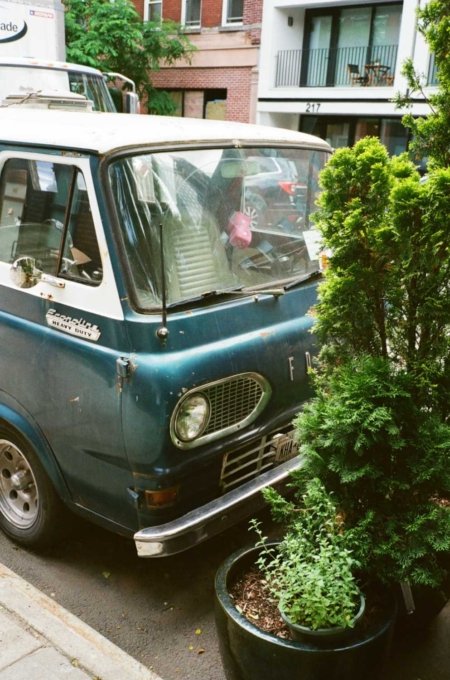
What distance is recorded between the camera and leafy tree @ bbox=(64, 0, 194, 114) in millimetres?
18609

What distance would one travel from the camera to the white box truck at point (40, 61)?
8648 mm

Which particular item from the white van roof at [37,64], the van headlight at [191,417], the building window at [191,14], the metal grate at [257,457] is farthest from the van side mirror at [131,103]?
the building window at [191,14]

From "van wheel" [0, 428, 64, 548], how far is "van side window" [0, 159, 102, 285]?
1.13 meters

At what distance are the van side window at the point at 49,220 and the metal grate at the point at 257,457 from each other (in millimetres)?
1256

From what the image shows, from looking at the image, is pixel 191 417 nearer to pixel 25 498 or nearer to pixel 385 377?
pixel 385 377

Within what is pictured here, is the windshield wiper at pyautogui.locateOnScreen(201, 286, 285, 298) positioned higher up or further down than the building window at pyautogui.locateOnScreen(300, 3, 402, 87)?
further down

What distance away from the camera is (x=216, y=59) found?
931 inches

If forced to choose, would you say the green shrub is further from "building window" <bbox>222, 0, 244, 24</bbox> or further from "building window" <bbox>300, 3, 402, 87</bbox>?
"building window" <bbox>222, 0, 244, 24</bbox>

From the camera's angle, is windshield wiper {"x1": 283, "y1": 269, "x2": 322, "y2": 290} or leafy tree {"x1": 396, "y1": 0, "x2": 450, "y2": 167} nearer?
leafy tree {"x1": 396, "y1": 0, "x2": 450, "y2": 167}

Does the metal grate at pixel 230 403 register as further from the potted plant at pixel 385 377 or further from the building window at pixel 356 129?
the building window at pixel 356 129

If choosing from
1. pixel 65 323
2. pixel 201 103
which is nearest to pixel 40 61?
pixel 65 323

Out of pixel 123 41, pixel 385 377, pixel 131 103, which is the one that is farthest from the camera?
pixel 123 41

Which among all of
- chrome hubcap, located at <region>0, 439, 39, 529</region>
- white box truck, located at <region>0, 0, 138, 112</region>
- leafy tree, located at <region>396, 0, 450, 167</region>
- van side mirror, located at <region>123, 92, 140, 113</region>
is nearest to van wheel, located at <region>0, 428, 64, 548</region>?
chrome hubcap, located at <region>0, 439, 39, 529</region>

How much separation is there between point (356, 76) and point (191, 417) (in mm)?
20114
